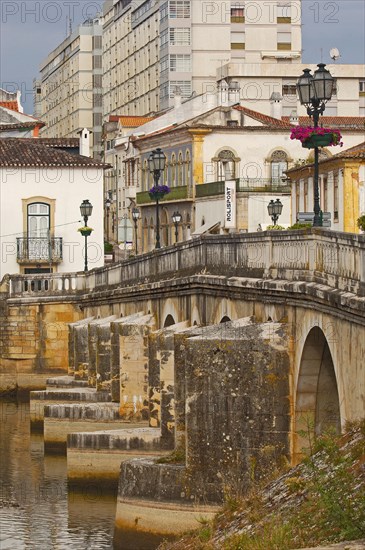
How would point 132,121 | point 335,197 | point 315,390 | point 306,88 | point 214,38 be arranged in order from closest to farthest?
point 315,390, point 306,88, point 335,197, point 132,121, point 214,38

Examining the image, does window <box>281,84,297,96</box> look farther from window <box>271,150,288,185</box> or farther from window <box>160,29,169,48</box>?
window <box>271,150,288,185</box>

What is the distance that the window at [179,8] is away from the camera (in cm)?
10725

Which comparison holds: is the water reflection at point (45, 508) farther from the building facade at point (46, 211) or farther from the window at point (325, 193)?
the building facade at point (46, 211)

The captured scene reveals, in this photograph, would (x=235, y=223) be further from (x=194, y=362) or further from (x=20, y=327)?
(x=194, y=362)

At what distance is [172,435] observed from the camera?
30.6 m

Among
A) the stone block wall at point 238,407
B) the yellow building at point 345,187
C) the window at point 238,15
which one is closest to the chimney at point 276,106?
the window at point 238,15

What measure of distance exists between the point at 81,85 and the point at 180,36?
31.4m

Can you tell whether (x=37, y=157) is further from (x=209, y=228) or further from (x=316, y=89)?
(x=316, y=89)

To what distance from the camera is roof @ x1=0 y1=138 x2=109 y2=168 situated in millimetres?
65375

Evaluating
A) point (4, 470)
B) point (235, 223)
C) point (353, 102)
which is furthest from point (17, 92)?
point (4, 470)

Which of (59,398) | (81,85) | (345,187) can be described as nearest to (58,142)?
(345,187)

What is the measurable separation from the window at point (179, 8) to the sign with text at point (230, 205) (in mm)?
34520

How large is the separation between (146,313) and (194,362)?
→ 49.8ft

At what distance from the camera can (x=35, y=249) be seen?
65188 millimetres
